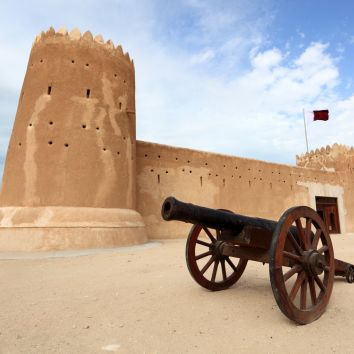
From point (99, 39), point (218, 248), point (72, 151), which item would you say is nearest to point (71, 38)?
point (99, 39)

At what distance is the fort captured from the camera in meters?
8.13

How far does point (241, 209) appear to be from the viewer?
558 inches

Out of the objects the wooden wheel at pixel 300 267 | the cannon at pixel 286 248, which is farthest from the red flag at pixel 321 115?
the wooden wheel at pixel 300 267

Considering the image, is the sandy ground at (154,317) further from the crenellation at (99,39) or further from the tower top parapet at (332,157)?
the tower top parapet at (332,157)

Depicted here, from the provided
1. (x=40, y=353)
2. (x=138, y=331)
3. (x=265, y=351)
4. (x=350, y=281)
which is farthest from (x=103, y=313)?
(x=350, y=281)

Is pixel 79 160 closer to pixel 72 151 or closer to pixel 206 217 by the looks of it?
pixel 72 151

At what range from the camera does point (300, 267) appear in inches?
110

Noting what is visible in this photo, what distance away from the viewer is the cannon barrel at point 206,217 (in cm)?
274

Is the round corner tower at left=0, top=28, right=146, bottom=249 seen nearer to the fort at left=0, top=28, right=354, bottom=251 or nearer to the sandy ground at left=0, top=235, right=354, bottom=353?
the fort at left=0, top=28, right=354, bottom=251

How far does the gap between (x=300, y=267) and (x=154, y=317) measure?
1.40 metres

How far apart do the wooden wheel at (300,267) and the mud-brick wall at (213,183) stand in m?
8.94

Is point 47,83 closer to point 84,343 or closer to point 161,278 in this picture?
point 161,278

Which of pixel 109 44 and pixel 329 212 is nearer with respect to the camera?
pixel 109 44

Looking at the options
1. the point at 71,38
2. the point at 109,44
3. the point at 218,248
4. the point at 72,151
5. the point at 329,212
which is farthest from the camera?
the point at 329,212
